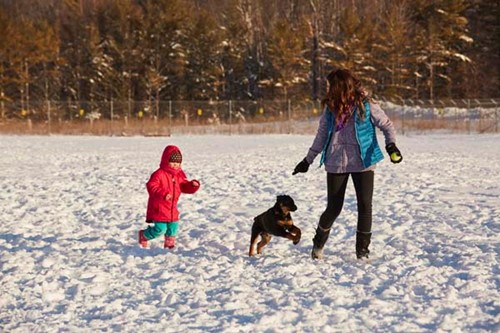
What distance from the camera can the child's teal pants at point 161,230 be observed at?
6473mm

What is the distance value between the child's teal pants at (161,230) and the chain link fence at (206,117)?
2926 centimetres

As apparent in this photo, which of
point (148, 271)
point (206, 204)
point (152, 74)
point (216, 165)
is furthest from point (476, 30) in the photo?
point (148, 271)

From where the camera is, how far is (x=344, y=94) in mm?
5488

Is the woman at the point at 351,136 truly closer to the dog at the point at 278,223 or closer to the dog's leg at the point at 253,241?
the dog at the point at 278,223

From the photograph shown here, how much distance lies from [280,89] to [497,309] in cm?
4863

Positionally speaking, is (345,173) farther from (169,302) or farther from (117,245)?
(117,245)

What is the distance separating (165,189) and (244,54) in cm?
4906

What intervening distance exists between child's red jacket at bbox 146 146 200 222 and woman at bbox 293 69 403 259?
1484 millimetres

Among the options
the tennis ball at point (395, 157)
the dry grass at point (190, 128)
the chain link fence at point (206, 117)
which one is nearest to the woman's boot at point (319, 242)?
the tennis ball at point (395, 157)

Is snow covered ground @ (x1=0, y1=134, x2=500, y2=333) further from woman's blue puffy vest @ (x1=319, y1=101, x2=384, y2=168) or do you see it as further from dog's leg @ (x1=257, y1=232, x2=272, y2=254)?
woman's blue puffy vest @ (x1=319, y1=101, x2=384, y2=168)

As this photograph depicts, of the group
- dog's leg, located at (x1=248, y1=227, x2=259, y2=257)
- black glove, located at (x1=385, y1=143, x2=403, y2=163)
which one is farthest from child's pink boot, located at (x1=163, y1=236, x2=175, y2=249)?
black glove, located at (x1=385, y1=143, x2=403, y2=163)

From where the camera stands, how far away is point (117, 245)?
683cm

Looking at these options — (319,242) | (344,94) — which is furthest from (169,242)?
(344,94)

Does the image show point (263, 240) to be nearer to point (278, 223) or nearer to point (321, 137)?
point (278, 223)
